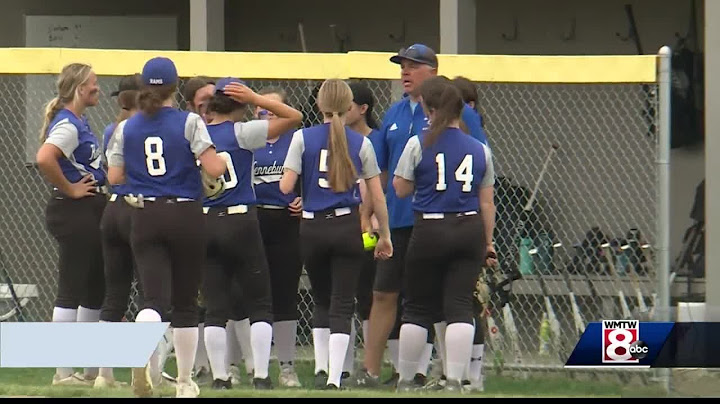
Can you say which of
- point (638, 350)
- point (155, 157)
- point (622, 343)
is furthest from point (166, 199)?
point (638, 350)

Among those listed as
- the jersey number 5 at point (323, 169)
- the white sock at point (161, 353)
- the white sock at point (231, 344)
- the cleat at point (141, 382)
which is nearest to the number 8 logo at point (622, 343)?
the jersey number 5 at point (323, 169)

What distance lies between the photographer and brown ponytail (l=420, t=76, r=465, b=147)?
8.68m

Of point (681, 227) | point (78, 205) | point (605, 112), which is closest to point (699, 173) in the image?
point (681, 227)

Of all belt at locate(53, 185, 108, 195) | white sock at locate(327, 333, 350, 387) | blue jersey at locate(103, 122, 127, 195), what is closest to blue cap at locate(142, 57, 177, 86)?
blue jersey at locate(103, 122, 127, 195)

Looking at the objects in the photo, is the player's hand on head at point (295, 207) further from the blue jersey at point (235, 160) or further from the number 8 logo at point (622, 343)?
the number 8 logo at point (622, 343)

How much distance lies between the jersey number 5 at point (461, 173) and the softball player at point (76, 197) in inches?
81.5

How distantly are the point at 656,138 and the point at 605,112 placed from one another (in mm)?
1431

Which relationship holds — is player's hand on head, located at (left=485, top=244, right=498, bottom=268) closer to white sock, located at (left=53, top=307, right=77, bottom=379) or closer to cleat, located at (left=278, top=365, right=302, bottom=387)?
cleat, located at (left=278, top=365, right=302, bottom=387)

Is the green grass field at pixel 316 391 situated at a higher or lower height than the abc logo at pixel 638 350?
lower

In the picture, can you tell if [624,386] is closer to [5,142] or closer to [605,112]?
[605,112]

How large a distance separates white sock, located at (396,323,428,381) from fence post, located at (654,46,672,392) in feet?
5.51

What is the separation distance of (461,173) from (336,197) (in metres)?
0.76

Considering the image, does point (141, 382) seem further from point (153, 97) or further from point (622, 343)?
point (622, 343)

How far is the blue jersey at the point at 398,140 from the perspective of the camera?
366 inches
